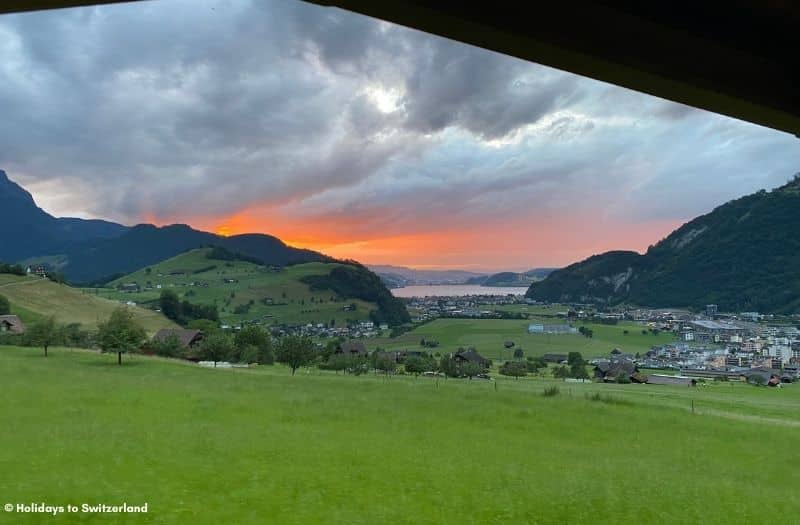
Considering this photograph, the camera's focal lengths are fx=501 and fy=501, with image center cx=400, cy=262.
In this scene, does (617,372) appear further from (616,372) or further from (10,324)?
(10,324)

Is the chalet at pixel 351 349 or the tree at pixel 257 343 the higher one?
the tree at pixel 257 343

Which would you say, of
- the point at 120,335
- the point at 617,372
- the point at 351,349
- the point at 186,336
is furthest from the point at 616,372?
the point at 120,335

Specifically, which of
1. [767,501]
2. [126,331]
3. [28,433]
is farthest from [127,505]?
[126,331]

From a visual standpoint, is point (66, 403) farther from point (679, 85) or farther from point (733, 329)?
point (733, 329)

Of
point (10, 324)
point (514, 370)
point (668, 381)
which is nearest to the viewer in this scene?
point (514, 370)

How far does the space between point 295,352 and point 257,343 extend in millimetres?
10923

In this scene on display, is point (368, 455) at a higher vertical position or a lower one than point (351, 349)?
higher

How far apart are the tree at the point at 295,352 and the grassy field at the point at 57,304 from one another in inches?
2276

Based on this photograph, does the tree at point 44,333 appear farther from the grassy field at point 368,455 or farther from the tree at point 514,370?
the tree at point 514,370

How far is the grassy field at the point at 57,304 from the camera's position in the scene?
124 meters

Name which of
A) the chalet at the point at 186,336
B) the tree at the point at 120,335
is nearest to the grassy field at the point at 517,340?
the chalet at the point at 186,336

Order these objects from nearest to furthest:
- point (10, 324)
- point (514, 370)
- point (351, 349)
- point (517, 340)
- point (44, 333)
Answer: point (44, 333)
point (514, 370)
point (10, 324)
point (351, 349)
point (517, 340)

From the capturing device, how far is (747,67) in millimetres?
3660

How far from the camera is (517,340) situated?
167 metres
